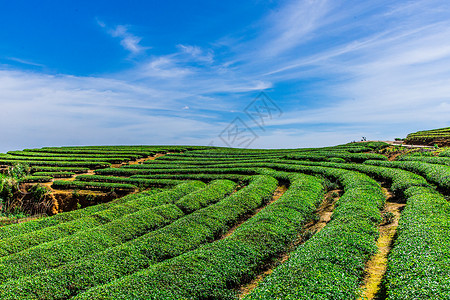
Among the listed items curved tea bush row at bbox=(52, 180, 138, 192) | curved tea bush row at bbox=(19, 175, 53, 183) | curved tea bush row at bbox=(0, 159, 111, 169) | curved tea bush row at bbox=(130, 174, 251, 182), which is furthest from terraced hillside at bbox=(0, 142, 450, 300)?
curved tea bush row at bbox=(0, 159, 111, 169)

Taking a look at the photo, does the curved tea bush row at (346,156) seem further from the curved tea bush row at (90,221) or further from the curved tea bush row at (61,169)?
the curved tea bush row at (61,169)

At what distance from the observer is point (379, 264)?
9.54 metres

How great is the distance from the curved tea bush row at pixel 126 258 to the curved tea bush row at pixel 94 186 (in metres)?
13.0

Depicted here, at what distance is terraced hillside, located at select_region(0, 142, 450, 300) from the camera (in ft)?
26.9

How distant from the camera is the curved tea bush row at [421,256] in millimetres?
6809

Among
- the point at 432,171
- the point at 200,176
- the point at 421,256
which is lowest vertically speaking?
the point at 421,256

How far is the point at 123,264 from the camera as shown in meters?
11.2

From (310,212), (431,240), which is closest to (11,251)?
(310,212)

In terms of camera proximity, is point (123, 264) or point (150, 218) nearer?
point (123, 264)

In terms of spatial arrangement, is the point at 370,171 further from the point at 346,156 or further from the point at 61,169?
the point at 61,169

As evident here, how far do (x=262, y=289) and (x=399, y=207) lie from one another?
1055 centimetres

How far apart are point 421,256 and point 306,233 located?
202 inches

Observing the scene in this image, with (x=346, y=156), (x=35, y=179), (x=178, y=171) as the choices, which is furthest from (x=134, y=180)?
(x=346, y=156)

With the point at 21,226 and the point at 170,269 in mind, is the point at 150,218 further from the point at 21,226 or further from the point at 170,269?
the point at 21,226
